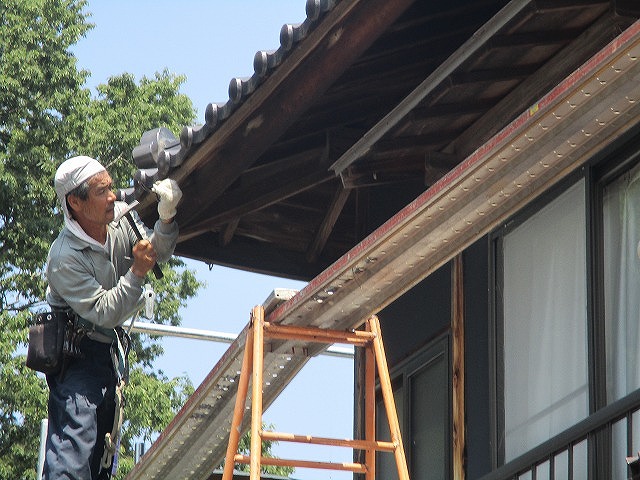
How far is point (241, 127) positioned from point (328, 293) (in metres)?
1.97

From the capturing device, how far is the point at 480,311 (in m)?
8.70

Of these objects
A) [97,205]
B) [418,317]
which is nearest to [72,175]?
[97,205]

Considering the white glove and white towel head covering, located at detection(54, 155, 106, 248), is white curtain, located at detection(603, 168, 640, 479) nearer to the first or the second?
the white glove

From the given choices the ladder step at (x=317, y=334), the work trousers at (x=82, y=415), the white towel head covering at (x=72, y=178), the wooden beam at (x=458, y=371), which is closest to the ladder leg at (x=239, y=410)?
the ladder step at (x=317, y=334)

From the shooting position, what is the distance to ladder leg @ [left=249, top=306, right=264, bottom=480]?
6430 mm

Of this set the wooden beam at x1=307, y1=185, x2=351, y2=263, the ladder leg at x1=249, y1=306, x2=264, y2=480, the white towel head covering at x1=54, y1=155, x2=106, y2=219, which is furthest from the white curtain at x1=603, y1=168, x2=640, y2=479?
the wooden beam at x1=307, y1=185, x2=351, y2=263

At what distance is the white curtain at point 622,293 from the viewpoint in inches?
275

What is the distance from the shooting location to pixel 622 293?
714 cm

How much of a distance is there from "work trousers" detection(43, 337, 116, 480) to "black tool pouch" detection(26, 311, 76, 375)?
11cm

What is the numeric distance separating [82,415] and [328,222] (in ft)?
13.2

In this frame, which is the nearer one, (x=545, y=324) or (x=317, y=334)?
(x=317, y=334)

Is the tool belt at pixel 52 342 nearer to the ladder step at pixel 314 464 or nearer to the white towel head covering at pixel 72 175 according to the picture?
the white towel head covering at pixel 72 175

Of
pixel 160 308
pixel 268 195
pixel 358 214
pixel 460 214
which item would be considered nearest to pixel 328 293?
pixel 460 214

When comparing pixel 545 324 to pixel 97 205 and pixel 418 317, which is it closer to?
pixel 418 317
